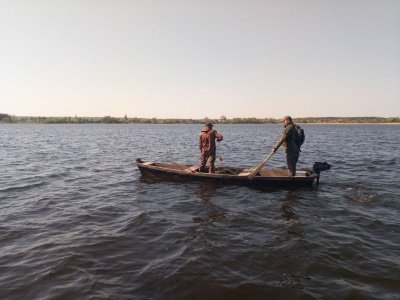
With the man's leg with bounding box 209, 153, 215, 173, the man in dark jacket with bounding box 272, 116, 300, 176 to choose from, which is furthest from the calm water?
the man in dark jacket with bounding box 272, 116, 300, 176

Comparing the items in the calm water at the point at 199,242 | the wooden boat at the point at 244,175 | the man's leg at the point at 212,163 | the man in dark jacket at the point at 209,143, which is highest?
the man in dark jacket at the point at 209,143

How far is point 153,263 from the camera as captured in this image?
730 centimetres

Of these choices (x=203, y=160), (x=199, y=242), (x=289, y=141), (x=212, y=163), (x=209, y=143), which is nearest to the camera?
(x=199, y=242)

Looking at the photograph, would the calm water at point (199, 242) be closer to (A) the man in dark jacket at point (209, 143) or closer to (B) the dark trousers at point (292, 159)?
(B) the dark trousers at point (292, 159)

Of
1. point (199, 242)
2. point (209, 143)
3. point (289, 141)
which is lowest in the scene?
point (199, 242)

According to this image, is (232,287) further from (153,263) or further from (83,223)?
(83,223)

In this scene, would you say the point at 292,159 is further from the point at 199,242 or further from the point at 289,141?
the point at 199,242

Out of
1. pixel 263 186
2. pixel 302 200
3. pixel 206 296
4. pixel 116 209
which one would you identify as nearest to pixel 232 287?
pixel 206 296

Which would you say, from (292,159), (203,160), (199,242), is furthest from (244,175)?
(199,242)

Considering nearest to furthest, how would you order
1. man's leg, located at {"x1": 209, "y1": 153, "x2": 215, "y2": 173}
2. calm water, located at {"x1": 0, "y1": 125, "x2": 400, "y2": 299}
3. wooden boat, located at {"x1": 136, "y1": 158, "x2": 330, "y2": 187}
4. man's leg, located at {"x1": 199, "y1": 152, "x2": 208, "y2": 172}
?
calm water, located at {"x1": 0, "y1": 125, "x2": 400, "y2": 299} < wooden boat, located at {"x1": 136, "y1": 158, "x2": 330, "y2": 187} < man's leg, located at {"x1": 209, "y1": 153, "x2": 215, "y2": 173} < man's leg, located at {"x1": 199, "y1": 152, "x2": 208, "y2": 172}

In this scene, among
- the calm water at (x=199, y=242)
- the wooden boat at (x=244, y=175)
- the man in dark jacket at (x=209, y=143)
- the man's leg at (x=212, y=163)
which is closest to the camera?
the calm water at (x=199, y=242)

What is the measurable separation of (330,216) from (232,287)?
5956 millimetres

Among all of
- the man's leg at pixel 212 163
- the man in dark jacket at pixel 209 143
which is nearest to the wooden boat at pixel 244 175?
the man's leg at pixel 212 163

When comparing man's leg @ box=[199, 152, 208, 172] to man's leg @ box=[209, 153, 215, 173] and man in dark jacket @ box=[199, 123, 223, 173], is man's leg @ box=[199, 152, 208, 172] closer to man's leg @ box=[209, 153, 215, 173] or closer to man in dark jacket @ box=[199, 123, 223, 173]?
man in dark jacket @ box=[199, 123, 223, 173]
